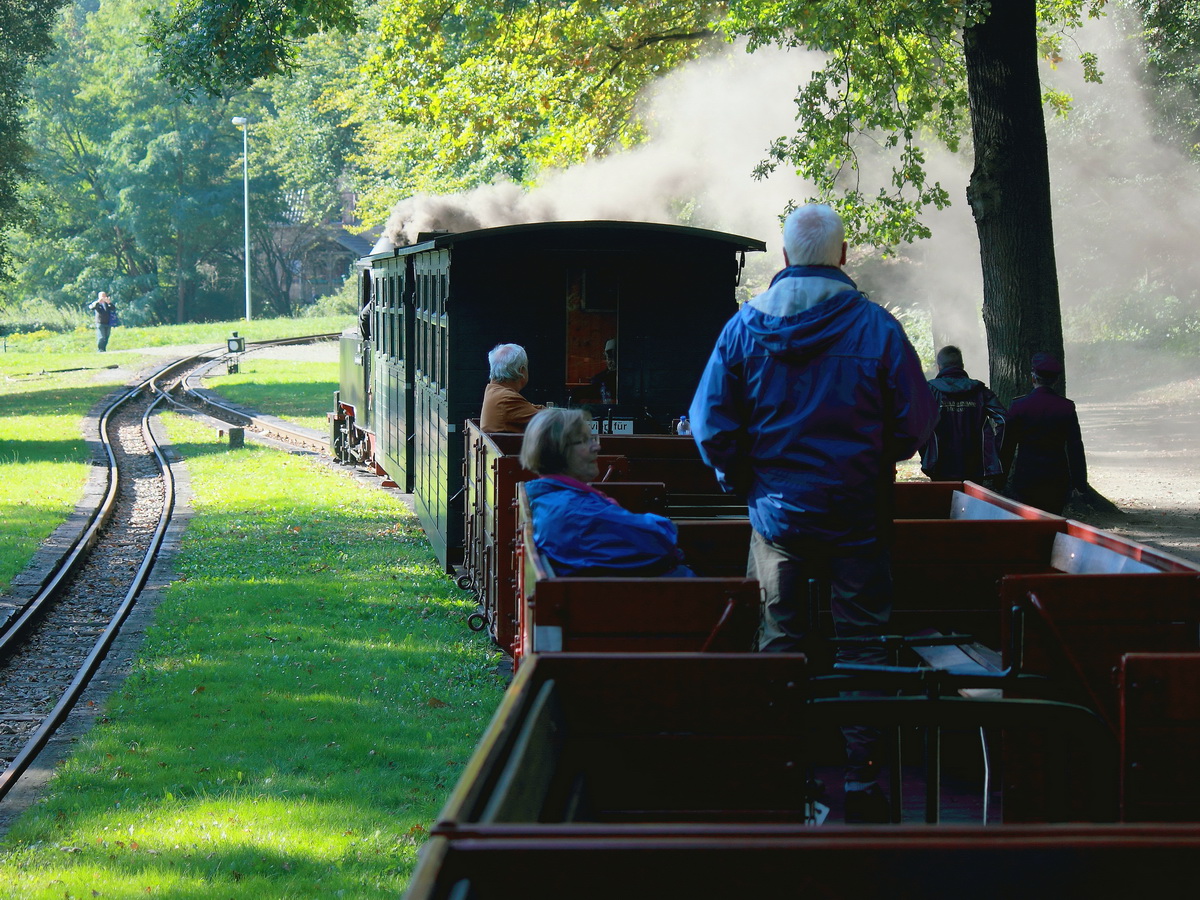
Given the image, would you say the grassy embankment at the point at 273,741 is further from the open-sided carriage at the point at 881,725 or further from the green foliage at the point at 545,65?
the green foliage at the point at 545,65

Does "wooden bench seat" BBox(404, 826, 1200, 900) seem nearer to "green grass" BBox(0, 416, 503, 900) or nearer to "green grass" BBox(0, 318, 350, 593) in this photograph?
"green grass" BBox(0, 416, 503, 900)

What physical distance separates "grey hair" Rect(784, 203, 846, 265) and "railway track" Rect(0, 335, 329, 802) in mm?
4601

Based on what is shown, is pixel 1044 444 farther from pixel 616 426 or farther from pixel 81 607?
pixel 81 607

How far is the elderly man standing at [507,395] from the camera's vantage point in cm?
874

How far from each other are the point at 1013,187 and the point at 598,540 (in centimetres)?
1002

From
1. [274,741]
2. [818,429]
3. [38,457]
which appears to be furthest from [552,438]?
[38,457]

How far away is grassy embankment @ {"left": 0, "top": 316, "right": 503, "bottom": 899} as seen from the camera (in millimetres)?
5051

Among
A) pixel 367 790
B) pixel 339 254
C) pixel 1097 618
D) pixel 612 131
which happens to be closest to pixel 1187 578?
pixel 1097 618

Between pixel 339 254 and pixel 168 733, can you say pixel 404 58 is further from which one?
pixel 339 254

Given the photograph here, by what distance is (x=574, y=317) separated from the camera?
10984mm

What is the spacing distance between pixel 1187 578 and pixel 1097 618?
31 cm

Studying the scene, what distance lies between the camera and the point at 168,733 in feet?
22.6

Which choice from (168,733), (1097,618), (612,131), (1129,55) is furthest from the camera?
(1129,55)

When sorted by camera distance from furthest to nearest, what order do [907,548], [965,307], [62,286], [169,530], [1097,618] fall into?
[62,286] → [965,307] → [169,530] → [907,548] → [1097,618]
